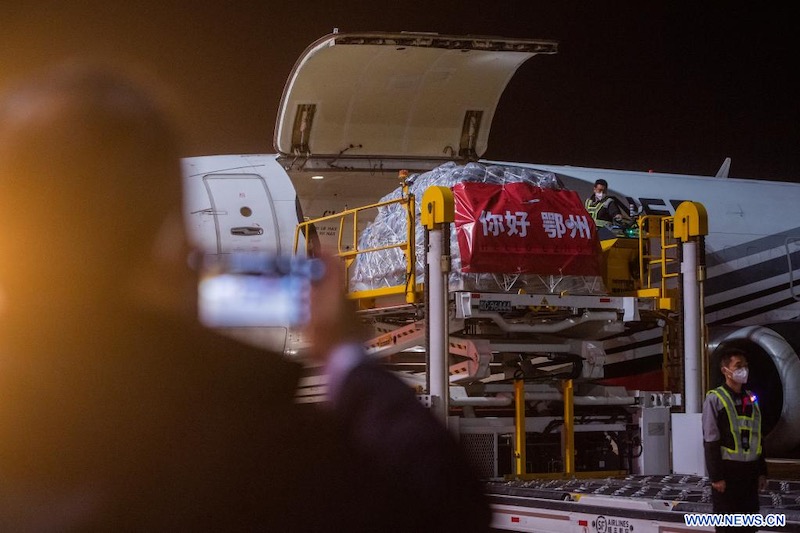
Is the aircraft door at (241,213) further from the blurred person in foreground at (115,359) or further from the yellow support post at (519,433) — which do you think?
the blurred person in foreground at (115,359)

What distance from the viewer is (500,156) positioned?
25906 millimetres

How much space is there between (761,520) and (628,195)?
9316mm

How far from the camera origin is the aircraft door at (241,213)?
476 inches

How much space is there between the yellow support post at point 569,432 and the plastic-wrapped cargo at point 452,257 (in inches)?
32.2

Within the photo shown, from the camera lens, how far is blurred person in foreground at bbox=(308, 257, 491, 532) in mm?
1109

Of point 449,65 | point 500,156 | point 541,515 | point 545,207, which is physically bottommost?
point 541,515

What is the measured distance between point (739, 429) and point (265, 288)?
16.5 feet

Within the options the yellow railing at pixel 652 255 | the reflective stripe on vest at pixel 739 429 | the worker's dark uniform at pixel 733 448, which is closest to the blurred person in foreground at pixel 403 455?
the worker's dark uniform at pixel 733 448

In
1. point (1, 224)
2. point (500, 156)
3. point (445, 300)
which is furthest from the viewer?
point (500, 156)

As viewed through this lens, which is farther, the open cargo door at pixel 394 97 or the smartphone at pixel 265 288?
the open cargo door at pixel 394 97

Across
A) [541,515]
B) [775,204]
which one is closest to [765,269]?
[775,204]

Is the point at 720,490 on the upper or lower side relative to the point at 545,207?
lower

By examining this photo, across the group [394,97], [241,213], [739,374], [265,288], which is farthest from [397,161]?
[265,288]

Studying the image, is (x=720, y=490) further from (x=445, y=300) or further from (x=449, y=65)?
(x=449, y=65)
